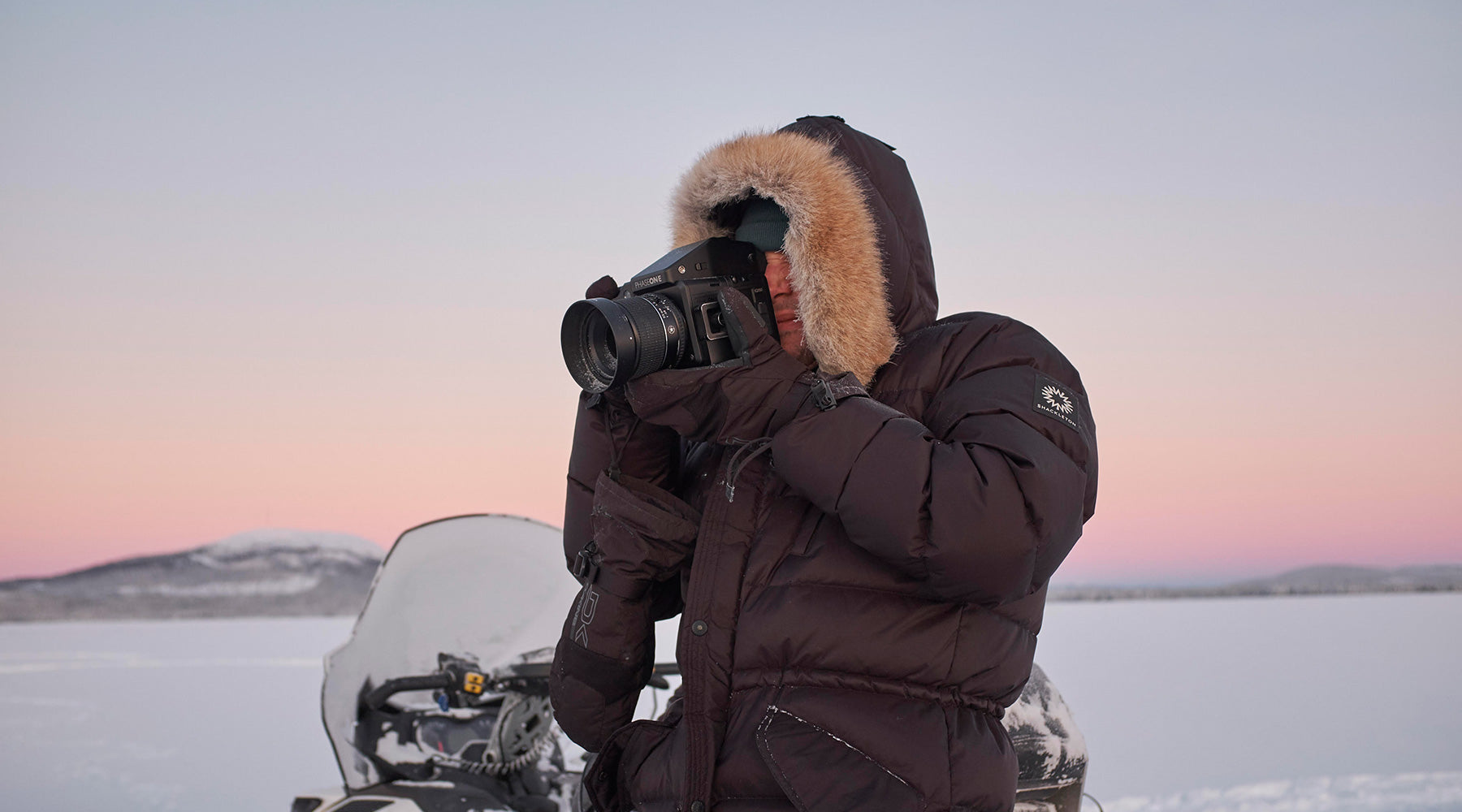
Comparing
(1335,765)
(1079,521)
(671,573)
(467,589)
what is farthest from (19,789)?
(1335,765)

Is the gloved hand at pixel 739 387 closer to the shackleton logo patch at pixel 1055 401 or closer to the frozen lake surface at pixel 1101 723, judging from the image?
the shackleton logo patch at pixel 1055 401

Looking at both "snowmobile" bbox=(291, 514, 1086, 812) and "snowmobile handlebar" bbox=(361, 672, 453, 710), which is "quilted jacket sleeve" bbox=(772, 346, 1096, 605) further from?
"snowmobile handlebar" bbox=(361, 672, 453, 710)

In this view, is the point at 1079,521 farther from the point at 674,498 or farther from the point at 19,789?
the point at 19,789

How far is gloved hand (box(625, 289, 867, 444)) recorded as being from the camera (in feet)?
4.48

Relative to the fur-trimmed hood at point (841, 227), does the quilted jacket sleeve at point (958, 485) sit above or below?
below

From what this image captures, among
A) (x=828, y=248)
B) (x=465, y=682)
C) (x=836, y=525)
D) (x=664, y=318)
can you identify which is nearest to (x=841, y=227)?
(x=828, y=248)

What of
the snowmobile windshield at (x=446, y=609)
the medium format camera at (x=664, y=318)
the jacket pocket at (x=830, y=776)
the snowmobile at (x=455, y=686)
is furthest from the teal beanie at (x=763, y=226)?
the snowmobile windshield at (x=446, y=609)

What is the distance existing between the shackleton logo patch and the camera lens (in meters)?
0.50

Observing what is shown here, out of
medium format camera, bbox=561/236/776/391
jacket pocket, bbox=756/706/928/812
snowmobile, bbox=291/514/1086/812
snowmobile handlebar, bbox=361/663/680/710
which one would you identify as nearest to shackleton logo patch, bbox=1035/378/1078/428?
medium format camera, bbox=561/236/776/391

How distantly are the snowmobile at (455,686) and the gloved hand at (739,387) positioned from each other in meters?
1.05

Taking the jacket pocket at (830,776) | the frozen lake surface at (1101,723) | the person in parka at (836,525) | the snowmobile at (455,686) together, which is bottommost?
the frozen lake surface at (1101,723)

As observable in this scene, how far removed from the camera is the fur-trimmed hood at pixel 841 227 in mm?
1483

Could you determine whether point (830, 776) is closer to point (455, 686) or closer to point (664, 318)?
point (664, 318)

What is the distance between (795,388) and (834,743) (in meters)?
0.47
